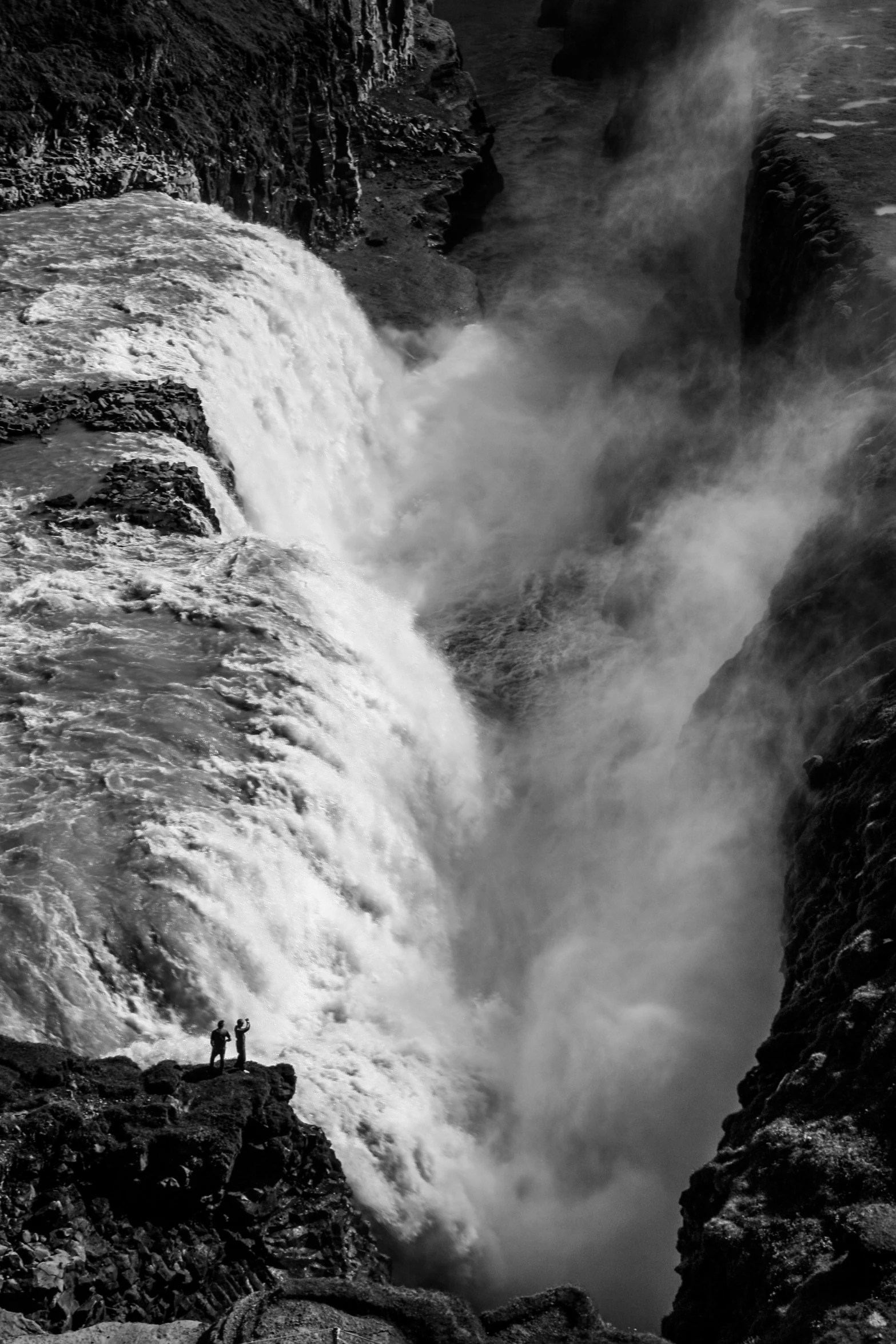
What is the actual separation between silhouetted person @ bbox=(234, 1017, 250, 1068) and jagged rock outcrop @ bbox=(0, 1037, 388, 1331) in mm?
179

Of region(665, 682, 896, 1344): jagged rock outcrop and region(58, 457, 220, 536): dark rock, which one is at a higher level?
region(58, 457, 220, 536): dark rock

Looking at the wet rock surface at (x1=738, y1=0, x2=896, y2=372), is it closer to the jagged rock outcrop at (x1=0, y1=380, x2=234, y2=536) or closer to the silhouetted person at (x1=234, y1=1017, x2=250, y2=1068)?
the jagged rock outcrop at (x1=0, y1=380, x2=234, y2=536)

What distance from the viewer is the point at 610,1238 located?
18141 millimetres

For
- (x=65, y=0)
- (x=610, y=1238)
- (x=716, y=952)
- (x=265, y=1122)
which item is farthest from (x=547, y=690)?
(x=65, y=0)

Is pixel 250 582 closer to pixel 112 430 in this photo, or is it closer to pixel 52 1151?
pixel 112 430

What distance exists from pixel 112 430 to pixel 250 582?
18.4 ft

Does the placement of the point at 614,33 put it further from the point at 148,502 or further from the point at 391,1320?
the point at 391,1320

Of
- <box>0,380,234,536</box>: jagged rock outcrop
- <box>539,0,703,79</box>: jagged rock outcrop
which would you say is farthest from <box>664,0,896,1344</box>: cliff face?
<box>539,0,703,79</box>: jagged rock outcrop

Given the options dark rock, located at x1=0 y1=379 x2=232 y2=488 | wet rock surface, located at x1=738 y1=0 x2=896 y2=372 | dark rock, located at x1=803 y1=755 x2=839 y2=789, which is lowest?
dark rock, located at x1=803 y1=755 x2=839 y2=789

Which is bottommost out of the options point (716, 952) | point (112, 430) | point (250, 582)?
point (716, 952)

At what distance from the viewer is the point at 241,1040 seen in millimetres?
16297

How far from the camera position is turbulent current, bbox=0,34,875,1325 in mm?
18672

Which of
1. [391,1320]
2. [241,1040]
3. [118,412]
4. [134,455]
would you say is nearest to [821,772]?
[241,1040]

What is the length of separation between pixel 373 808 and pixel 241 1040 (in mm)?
7834
